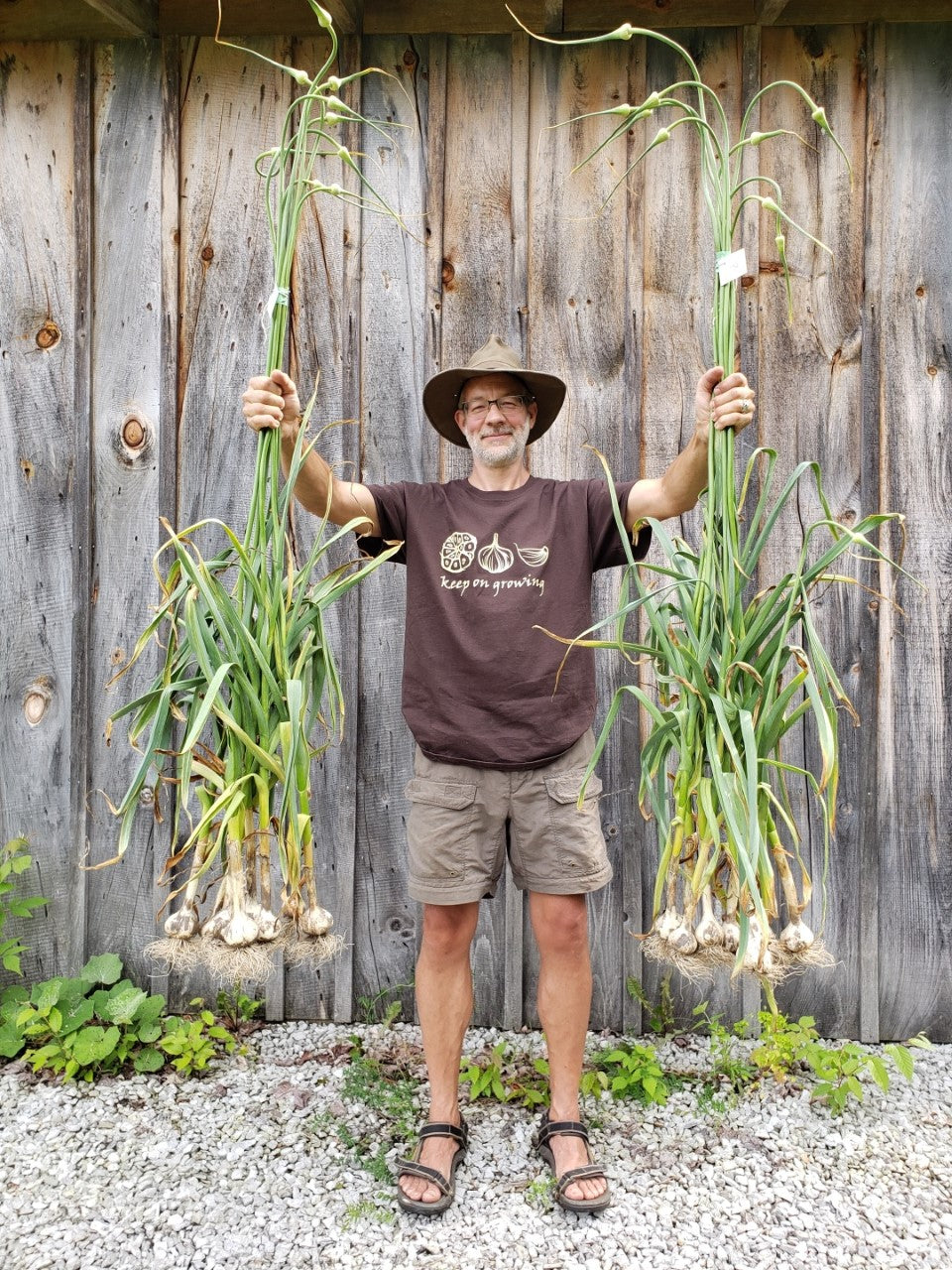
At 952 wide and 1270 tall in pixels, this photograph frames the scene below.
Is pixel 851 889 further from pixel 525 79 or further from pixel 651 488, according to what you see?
pixel 525 79

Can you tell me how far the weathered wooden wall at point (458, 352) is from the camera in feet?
7.59

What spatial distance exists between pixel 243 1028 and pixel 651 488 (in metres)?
1.80

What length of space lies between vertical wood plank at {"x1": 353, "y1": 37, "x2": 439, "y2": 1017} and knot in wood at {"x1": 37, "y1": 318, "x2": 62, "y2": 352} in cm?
86

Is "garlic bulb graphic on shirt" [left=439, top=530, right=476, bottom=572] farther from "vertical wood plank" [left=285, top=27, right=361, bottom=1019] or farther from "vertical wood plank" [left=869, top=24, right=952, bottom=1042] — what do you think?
"vertical wood plank" [left=869, top=24, right=952, bottom=1042]

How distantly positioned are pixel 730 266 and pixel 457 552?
77 cm

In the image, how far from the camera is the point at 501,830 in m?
1.87

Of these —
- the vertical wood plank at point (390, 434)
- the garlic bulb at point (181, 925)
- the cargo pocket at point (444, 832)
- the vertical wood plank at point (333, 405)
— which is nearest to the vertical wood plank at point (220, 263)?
the vertical wood plank at point (333, 405)

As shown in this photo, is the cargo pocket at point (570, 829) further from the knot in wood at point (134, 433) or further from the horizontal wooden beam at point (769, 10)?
the horizontal wooden beam at point (769, 10)

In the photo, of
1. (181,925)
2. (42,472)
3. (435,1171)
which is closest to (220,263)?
(42,472)

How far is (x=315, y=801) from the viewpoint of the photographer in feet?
7.84

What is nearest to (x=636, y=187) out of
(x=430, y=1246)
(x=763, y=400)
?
(x=763, y=400)

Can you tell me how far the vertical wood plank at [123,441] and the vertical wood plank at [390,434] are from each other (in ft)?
1.94

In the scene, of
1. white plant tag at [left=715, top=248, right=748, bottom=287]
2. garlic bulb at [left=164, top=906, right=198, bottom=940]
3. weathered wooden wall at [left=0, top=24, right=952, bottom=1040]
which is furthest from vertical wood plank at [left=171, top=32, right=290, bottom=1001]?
white plant tag at [left=715, top=248, right=748, bottom=287]

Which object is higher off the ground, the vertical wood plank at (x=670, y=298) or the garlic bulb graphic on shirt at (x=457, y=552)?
the vertical wood plank at (x=670, y=298)
